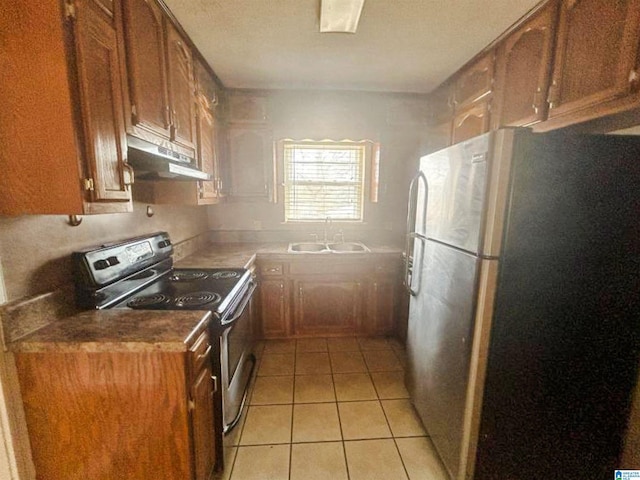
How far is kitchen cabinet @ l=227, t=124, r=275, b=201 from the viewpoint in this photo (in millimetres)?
2762

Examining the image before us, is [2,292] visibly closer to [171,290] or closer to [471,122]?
[171,290]

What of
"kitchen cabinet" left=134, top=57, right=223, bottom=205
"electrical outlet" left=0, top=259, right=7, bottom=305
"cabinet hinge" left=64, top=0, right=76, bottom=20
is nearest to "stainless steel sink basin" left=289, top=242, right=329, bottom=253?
"kitchen cabinet" left=134, top=57, right=223, bottom=205

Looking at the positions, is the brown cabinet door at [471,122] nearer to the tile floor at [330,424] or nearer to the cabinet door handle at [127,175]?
the tile floor at [330,424]

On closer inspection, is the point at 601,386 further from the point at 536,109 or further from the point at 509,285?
the point at 536,109

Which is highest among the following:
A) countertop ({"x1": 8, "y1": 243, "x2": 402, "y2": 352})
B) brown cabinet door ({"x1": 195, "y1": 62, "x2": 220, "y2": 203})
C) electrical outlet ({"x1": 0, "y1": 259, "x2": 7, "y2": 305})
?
brown cabinet door ({"x1": 195, "y1": 62, "x2": 220, "y2": 203})

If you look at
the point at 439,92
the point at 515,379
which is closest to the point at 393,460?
the point at 515,379

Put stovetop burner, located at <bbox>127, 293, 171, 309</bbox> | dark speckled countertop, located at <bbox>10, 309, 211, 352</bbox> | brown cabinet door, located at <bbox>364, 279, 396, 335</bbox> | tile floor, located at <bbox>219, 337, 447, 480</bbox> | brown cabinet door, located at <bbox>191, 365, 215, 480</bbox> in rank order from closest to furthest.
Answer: dark speckled countertop, located at <bbox>10, 309, 211, 352</bbox> → brown cabinet door, located at <bbox>191, 365, 215, 480</bbox> → stovetop burner, located at <bbox>127, 293, 171, 309</bbox> → tile floor, located at <bbox>219, 337, 447, 480</bbox> → brown cabinet door, located at <bbox>364, 279, 396, 335</bbox>

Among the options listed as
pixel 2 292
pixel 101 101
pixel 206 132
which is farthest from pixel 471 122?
pixel 2 292

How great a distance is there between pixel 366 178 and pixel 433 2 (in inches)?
65.1

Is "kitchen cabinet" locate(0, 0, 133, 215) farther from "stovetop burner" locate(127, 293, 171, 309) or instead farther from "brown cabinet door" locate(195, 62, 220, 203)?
"brown cabinet door" locate(195, 62, 220, 203)

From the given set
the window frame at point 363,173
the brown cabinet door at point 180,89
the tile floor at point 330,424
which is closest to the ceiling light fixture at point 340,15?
the brown cabinet door at point 180,89

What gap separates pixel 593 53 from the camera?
120cm

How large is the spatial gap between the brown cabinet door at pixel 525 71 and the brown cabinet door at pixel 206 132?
2022mm

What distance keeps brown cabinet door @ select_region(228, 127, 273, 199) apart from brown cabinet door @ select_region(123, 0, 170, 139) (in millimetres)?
1207
